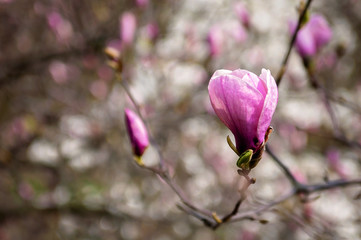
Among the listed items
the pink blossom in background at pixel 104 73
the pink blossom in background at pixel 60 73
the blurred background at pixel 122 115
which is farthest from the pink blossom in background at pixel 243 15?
the pink blossom in background at pixel 60 73

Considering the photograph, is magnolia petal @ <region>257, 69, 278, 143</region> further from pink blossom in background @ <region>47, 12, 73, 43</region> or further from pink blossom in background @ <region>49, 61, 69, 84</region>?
pink blossom in background @ <region>49, 61, 69, 84</region>

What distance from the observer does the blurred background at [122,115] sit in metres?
2.34

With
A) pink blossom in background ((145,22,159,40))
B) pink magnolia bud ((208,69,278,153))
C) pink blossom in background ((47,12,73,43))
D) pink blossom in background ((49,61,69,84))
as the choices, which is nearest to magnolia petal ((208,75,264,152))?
pink magnolia bud ((208,69,278,153))

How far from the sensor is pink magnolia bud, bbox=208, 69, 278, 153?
682 mm

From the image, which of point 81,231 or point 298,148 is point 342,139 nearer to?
point 298,148

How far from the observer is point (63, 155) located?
3145 mm

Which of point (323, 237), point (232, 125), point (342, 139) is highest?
point (232, 125)

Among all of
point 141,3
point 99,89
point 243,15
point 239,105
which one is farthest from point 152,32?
point 239,105

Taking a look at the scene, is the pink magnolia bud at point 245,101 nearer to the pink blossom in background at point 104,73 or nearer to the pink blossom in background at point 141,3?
the pink blossom in background at point 141,3

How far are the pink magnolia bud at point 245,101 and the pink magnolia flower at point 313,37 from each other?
0.77 m

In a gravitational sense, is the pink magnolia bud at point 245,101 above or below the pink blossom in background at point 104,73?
above

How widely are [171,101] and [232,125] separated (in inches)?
134

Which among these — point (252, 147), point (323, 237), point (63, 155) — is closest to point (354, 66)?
point (63, 155)

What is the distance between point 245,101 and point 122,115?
2.60 meters
